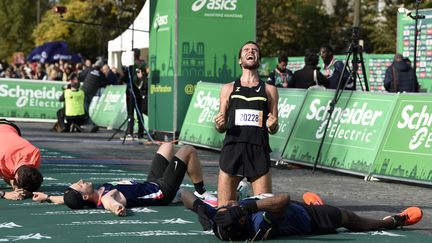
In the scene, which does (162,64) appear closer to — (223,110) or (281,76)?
(281,76)

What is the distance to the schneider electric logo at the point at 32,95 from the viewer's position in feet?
116

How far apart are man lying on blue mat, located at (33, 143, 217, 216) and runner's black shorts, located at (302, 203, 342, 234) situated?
1.80 meters

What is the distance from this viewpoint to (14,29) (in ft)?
308

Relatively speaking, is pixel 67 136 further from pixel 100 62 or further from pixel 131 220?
pixel 131 220

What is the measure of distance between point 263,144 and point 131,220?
4.95ft

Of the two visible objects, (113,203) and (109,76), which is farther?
(109,76)

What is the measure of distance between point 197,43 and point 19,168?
1161cm

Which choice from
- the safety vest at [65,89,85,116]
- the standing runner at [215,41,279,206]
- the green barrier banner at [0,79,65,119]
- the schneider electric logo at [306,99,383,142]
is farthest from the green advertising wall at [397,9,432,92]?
the standing runner at [215,41,279,206]

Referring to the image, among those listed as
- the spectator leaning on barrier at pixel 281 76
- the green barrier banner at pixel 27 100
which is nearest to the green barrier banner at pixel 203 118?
the spectator leaning on barrier at pixel 281 76

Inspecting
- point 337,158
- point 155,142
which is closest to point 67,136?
point 155,142

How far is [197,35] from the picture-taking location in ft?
77.8

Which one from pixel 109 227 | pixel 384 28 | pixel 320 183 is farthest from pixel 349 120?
pixel 384 28

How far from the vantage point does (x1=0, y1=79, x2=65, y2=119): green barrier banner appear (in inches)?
1395

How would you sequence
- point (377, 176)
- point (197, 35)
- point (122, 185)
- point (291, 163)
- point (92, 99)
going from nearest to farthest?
point (122, 185) → point (377, 176) → point (291, 163) → point (197, 35) → point (92, 99)
